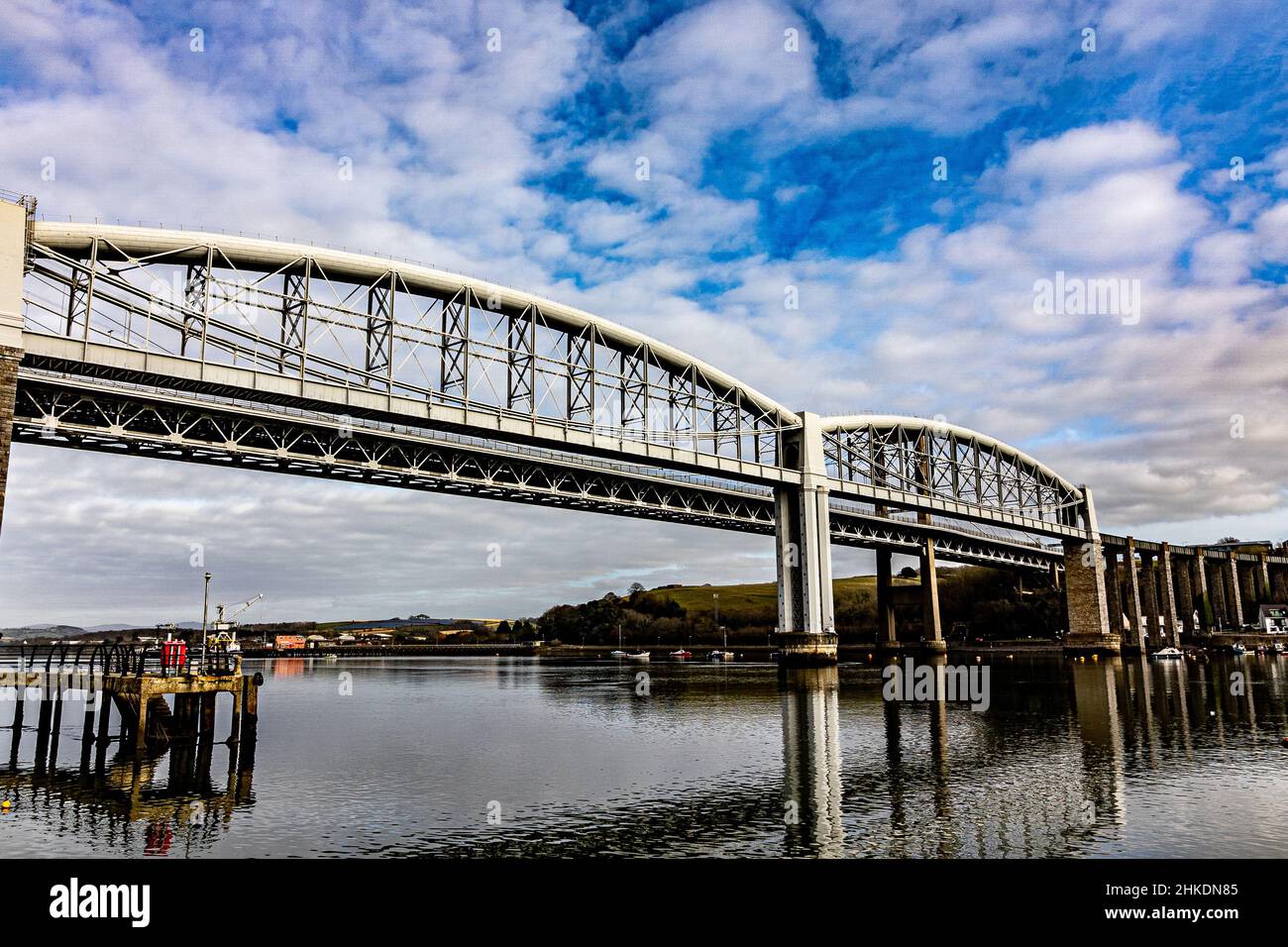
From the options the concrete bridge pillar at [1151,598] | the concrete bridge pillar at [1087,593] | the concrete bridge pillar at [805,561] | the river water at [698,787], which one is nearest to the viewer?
the river water at [698,787]

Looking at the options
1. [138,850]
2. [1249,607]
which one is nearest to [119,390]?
[138,850]

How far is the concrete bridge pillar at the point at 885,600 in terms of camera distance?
5153 inches

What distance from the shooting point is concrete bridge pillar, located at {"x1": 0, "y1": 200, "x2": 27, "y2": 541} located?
1684 inches

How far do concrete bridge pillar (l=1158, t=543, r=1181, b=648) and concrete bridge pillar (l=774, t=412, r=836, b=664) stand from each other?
8610cm

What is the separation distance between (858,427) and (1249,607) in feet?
424

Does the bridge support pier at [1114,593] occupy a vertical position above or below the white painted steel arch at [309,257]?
below

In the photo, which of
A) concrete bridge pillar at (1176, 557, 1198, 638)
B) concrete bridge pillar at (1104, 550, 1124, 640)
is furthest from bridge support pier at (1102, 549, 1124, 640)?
concrete bridge pillar at (1176, 557, 1198, 638)

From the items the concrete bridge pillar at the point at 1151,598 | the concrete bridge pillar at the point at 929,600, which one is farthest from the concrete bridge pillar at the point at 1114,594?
the concrete bridge pillar at the point at 929,600

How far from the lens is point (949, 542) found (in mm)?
135000

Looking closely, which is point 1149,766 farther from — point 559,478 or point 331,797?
point 559,478

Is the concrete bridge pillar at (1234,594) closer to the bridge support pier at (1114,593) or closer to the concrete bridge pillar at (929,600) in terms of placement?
the bridge support pier at (1114,593)

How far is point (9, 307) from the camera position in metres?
45.7

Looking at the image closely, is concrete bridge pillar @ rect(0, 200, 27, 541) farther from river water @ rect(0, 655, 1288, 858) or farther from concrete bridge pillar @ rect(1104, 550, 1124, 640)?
concrete bridge pillar @ rect(1104, 550, 1124, 640)

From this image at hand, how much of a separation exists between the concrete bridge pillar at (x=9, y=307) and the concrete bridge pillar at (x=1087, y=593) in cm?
14099
